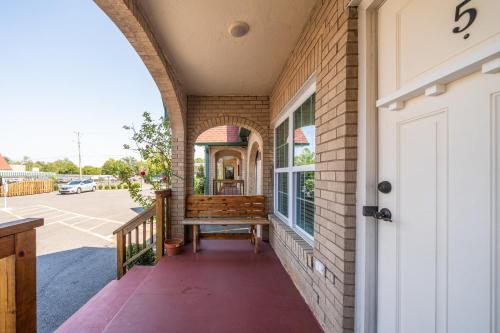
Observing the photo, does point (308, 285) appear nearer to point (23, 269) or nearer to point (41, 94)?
point (23, 269)

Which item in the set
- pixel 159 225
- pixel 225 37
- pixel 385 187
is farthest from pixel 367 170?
pixel 159 225

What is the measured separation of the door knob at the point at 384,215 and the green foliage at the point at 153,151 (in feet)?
12.0

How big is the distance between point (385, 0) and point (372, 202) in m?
1.23

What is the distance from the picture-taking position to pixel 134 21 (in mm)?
2096

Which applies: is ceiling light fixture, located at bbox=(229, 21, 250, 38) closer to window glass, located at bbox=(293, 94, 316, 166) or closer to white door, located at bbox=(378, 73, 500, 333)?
window glass, located at bbox=(293, 94, 316, 166)

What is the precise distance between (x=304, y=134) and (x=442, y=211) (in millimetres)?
1943

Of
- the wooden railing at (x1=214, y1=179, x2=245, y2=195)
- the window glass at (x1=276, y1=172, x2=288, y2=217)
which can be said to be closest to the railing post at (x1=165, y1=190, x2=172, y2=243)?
the window glass at (x1=276, y1=172, x2=288, y2=217)

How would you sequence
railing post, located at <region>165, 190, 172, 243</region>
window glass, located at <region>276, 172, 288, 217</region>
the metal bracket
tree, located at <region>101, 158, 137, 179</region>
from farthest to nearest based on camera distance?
1. tree, located at <region>101, 158, 137, 179</region>
2. railing post, located at <region>165, 190, 172, 243</region>
3. window glass, located at <region>276, 172, 288, 217</region>
4. the metal bracket

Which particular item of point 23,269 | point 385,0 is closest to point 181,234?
point 23,269

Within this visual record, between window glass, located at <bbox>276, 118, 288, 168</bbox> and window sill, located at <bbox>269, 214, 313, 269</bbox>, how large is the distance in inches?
38.9

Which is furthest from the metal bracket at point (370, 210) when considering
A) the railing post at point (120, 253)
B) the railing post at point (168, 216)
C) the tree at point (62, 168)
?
the tree at point (62, 168)

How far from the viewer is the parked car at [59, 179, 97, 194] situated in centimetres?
1852

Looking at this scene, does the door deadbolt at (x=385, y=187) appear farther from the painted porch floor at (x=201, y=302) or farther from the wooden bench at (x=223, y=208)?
the wooden bench at (x=223, y=208)

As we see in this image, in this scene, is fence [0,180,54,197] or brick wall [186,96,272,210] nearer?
brick wall [186,96,272,210]
